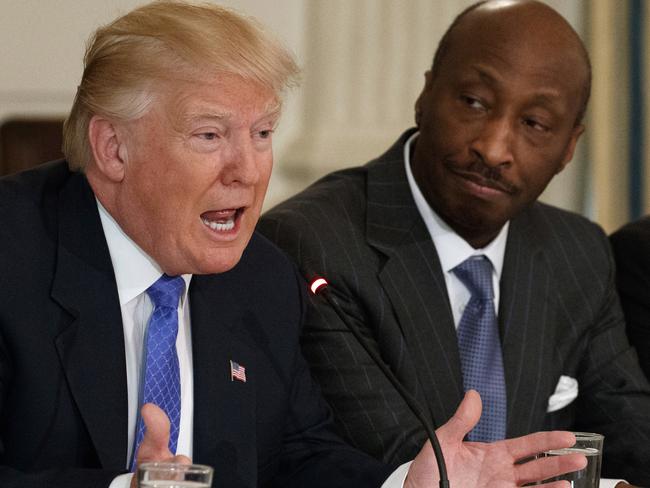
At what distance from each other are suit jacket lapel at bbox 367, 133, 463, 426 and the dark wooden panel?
104 cm

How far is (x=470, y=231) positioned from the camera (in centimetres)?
298

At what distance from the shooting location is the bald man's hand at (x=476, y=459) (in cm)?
208

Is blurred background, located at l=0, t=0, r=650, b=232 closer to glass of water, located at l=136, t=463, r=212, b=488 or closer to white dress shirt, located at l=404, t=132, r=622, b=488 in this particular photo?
white dress shirt, located at l=404, t=132, r=622, b=488

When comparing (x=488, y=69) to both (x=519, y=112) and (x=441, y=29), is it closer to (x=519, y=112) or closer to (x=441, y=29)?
(x=519, y=112)

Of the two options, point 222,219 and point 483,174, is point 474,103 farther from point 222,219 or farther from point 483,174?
point 222,219

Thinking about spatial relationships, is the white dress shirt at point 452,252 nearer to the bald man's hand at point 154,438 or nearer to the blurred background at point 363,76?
the bald man's hand at point 154,438

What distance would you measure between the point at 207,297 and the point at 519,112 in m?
0.95

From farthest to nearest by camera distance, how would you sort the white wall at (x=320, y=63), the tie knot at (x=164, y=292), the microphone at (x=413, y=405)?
1. the white wall at (x=320, y=63)
2. the tie knot at (x=164, y=292)
3. the microphone at (x=413, y=405)

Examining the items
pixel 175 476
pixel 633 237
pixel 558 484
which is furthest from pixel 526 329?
pixel 175 476

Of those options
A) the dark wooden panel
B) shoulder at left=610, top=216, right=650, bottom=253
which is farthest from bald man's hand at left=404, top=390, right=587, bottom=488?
the dark wooden panel

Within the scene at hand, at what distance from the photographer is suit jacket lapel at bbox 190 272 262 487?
222 cm

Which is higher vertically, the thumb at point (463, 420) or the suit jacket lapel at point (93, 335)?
the suit jacket lapel at point (93, 335)

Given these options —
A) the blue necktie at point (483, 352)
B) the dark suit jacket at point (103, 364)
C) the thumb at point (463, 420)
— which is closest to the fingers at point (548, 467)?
the thumb at point (463, 420)

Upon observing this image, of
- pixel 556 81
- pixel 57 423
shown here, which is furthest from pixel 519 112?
pixel 57 423
